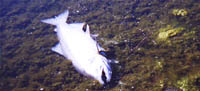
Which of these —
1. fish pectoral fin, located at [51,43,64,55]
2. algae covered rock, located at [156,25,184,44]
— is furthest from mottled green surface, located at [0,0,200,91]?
fish pectoral fin, located at [51,43,64,55]

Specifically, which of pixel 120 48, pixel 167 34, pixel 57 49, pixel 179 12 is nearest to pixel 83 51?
pixel 120 48

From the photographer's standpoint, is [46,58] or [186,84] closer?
[186,84]

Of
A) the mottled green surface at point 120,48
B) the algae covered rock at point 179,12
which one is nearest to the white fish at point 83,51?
the mottled green surface at point 120,48

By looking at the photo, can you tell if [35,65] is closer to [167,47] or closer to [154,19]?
[167,47]

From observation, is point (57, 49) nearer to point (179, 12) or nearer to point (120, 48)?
point (120, 48)

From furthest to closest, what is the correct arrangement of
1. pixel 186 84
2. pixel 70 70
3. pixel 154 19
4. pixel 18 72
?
1. pixel 154 19
2. pixel 18 72
3. pixel 70 70
4. pixel 186 84

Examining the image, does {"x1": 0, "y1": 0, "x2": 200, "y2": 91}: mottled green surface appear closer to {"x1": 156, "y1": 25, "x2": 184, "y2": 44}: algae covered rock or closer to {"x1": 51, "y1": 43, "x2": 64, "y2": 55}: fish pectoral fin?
{"x1": 156, "y1": 25, "x2": 184, "y2": 44}: algae covered rock

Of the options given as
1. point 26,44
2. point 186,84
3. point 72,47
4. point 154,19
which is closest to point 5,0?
point 26,44
